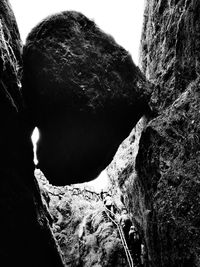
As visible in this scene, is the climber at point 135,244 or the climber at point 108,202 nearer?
the climber at point 135,244

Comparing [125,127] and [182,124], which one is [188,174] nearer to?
[182,124]

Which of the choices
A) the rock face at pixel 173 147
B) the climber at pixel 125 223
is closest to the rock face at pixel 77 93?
the rock face at pixel 173 147

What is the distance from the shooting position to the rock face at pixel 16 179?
4.83m

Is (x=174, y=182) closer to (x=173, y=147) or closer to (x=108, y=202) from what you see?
(x=173, y=147)

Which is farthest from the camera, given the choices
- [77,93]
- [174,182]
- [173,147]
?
[77,93]

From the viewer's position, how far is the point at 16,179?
220 inches

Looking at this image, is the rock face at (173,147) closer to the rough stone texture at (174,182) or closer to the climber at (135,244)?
the rough stone texture at (174,182)

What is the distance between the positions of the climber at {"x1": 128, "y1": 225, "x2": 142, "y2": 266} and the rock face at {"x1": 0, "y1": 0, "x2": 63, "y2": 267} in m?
2.22

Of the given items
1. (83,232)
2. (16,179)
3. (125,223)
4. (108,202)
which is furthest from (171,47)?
(83,232)

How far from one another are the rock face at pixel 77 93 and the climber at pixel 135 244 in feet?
9.84

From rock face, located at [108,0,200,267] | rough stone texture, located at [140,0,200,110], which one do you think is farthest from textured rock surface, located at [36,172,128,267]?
rough stone texture, located at [140,0,200,110]

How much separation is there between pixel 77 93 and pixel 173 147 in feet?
6.31

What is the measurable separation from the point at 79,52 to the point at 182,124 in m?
2.26

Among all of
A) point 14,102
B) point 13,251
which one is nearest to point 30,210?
point 13,251
